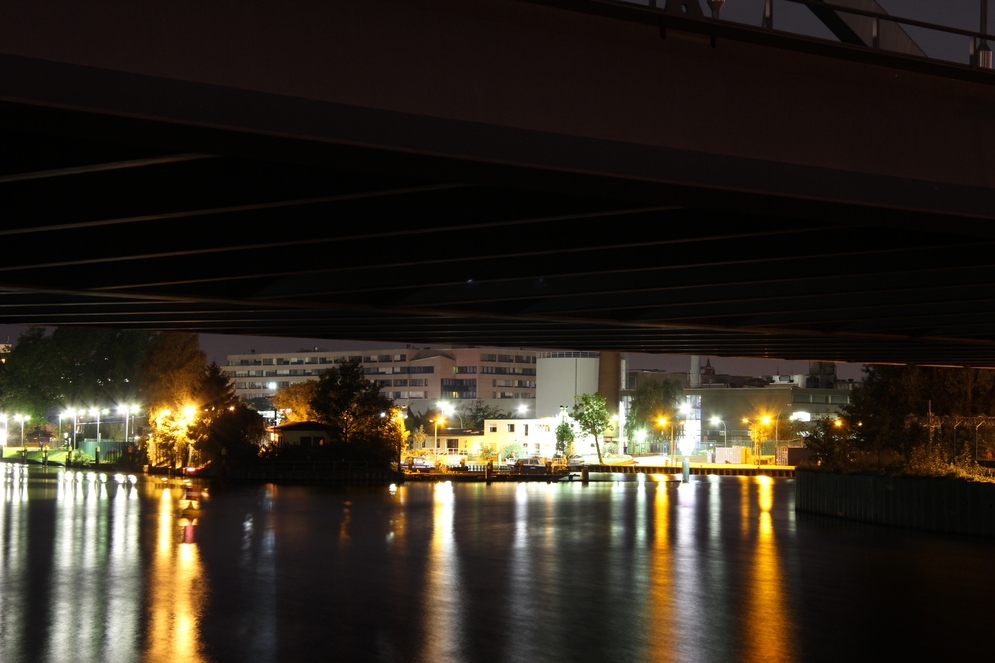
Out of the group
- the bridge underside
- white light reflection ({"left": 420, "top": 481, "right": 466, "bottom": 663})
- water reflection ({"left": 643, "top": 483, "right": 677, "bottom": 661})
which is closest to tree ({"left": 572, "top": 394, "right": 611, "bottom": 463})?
the bridge underside

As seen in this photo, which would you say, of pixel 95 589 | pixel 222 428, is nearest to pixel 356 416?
pixel 222 428

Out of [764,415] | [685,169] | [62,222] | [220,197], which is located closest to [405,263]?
[220,197]

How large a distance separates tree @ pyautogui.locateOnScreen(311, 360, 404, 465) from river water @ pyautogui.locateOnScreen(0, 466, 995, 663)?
99.8 ft

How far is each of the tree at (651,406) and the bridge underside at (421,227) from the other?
8892cm

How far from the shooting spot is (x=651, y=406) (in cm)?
12000

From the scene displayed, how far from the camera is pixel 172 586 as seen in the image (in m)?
17.0

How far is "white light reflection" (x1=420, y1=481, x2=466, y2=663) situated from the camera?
12.5 metres

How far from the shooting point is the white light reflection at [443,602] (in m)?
12.5

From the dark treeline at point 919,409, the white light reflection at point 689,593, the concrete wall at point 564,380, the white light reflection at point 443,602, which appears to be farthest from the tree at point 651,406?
the white light reflection at point 443,602

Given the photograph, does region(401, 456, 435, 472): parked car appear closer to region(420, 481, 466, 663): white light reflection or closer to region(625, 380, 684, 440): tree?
region(420, 481, 466, 663): white light reflection

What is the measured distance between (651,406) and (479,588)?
342ft

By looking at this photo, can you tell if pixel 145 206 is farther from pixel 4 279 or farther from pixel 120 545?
pixel 120 545

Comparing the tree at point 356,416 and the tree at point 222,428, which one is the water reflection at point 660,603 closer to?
the tree at point 356,416

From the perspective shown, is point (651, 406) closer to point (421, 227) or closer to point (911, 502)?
point (911, 502)
